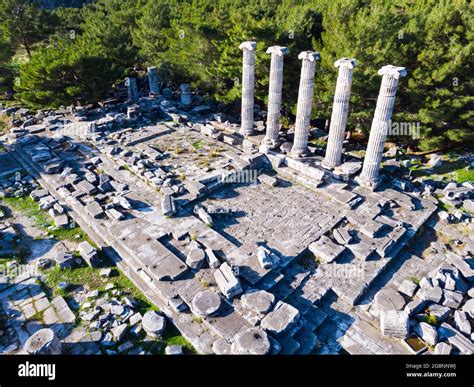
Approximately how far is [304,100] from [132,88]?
14.8m

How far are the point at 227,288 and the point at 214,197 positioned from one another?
6.06 meters

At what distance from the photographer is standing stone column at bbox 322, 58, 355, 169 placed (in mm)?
14977

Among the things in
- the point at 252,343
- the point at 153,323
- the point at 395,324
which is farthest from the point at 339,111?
the point at 153,323

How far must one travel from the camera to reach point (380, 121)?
49.1ft

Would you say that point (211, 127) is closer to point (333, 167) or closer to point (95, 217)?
point (333, 167)

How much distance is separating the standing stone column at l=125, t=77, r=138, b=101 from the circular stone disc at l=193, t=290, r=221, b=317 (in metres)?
20.1

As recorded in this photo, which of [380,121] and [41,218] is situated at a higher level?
[380,121]

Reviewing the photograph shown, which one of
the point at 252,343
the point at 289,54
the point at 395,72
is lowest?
the point at 252,343

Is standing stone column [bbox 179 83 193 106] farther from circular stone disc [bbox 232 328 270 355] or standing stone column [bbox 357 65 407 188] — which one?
circular stone disc [bbox 232 328 270 355]

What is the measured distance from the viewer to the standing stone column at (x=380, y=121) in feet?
45.4

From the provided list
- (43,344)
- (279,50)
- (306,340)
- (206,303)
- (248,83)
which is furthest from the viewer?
(248,83)

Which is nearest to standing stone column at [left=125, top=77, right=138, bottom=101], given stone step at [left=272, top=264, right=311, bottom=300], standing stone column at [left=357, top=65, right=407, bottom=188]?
standing stone column at [left=357, top=65, right=407, bottom=188]

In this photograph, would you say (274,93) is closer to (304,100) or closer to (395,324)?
(304,100)
